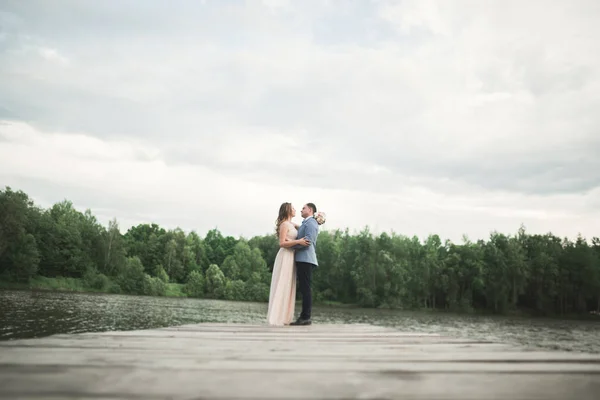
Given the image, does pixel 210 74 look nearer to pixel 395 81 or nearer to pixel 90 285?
pixel 395 81

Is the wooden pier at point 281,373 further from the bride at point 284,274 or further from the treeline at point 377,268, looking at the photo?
the treeline at point 377,268

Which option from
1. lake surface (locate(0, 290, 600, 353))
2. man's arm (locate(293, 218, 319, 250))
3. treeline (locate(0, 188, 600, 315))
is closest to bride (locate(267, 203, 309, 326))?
man's arm (locate(293, 218, 319, 250))

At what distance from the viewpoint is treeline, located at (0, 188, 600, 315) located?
7131 cm

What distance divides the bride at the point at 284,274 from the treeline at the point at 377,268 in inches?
2670

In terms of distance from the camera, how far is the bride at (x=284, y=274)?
7.91 metres

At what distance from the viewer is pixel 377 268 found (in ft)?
248

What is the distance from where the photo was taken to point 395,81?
5978 centimetres

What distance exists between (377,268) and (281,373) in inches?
2971

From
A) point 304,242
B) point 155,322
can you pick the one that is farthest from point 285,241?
point 155,322

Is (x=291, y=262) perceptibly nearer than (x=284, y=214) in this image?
Yes

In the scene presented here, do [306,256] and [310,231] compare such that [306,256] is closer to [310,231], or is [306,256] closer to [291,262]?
[291,262]

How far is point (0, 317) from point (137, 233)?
91.8 metres

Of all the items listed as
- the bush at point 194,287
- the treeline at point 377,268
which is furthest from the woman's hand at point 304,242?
the bush at point 194,287

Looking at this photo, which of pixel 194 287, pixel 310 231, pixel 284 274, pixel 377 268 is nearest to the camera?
pixel 310 231
